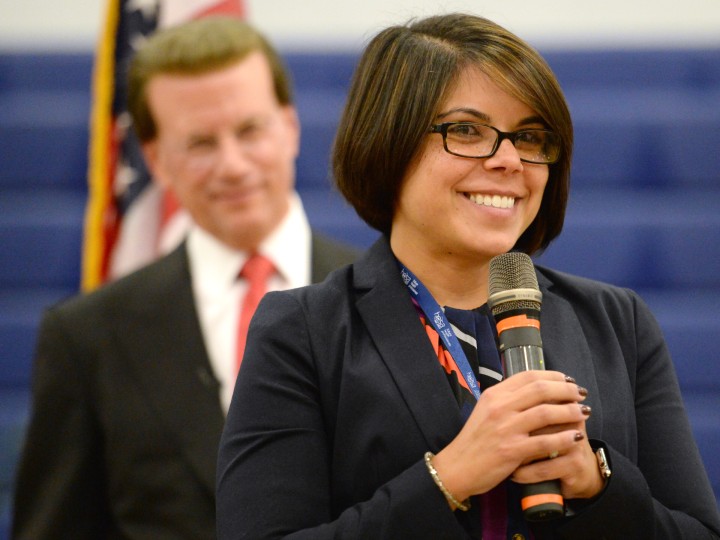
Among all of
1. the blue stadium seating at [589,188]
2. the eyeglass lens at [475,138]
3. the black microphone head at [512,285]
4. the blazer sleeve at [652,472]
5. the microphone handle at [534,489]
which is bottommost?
the blue stadium seating at [589,188]

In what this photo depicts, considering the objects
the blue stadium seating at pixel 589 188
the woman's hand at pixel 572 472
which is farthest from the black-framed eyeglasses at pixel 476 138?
the blue stadium seating at pixel 589 188

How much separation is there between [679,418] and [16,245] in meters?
3.27

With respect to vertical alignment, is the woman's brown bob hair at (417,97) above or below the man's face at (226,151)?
above

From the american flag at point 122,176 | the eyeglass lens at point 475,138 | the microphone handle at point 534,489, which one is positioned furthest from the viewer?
the american flag at point 122,176

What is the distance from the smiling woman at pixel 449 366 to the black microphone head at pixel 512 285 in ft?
0.18

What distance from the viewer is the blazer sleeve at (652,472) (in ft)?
3.92

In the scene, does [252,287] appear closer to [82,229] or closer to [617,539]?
[617,539]

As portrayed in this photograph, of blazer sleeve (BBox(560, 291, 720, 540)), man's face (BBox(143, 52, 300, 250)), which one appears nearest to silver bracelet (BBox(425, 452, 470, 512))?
blazer sleeve (BBox(560, 291, 720, 540))

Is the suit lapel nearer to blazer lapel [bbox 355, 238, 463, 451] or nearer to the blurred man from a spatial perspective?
the blurred man

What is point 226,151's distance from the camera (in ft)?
8.00

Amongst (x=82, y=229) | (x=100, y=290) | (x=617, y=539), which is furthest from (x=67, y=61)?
(x=617, y=539)

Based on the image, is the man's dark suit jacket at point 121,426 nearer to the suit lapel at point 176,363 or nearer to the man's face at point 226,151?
the suit lapel at point 176,363

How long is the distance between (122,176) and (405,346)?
213 cm

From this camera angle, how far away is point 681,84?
4562 millimetres
